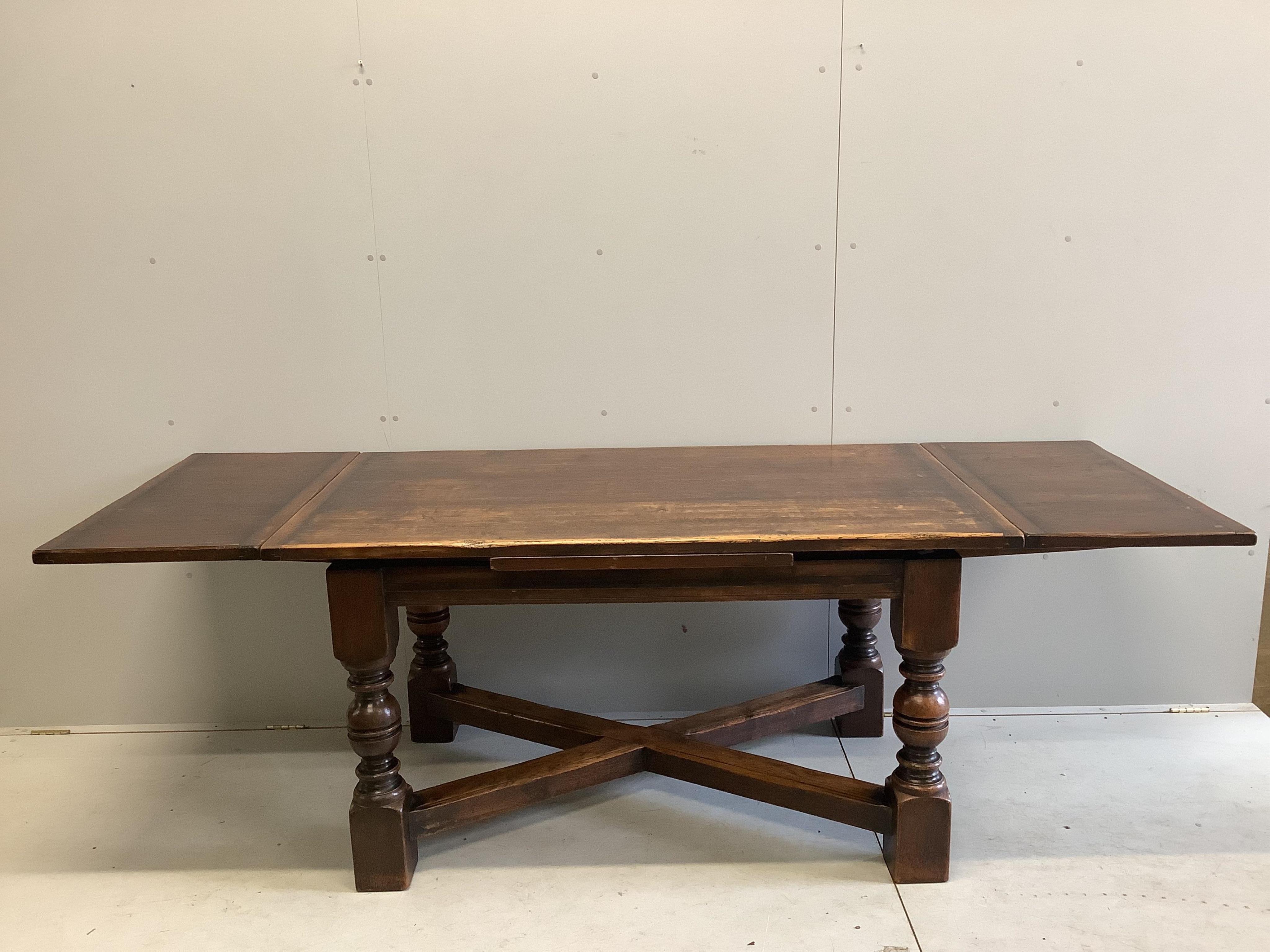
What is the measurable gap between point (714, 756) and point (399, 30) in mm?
1912

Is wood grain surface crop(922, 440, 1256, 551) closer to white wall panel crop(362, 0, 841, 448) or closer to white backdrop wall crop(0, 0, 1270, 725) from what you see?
white backdrop wall crop(0, 0, 1270, 725)

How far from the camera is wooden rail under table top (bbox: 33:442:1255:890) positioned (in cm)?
204

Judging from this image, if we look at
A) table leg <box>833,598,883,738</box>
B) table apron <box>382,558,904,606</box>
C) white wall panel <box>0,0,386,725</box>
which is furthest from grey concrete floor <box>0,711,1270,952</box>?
table apron <box>382,558,904,606</box>

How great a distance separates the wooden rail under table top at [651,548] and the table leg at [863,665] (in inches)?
12.3

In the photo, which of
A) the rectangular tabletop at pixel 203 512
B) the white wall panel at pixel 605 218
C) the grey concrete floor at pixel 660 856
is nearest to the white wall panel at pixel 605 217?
the white wall panel at pixel 605 218

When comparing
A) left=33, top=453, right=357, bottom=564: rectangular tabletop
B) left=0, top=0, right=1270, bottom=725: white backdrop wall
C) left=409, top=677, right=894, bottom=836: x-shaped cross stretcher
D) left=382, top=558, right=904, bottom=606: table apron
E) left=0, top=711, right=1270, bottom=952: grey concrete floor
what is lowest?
left=0, top=711, right=1270, bottom=952: grey concrete floor

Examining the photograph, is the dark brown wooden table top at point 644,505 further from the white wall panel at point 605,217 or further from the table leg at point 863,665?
the table leg at point 863,665

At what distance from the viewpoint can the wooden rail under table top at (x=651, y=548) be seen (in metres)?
2.04

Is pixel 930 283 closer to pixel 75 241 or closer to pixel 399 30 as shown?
pixel 399 30

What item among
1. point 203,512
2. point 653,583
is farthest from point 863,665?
point 203,512

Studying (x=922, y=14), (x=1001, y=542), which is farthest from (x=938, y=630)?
(x=922, y=14)

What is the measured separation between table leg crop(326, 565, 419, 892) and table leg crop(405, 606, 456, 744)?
54cm

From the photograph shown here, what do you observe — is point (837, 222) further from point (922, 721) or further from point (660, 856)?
point (660, 856)

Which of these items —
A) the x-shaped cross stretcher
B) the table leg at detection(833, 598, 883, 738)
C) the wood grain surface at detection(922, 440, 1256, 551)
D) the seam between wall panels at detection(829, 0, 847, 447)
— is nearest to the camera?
the wood grain surface at detection(922, 440, 1256, 551)
